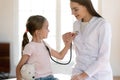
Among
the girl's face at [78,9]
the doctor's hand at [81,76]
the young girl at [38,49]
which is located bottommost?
the doctor's hand at [81,76]

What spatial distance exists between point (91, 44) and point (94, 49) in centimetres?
3

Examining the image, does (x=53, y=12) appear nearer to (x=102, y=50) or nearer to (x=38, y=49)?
(x=38, y=49)

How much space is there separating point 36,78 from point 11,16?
3.84 meters

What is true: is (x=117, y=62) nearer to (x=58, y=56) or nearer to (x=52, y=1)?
(x=52, y=1)

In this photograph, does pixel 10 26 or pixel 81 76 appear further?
pixel 10 26

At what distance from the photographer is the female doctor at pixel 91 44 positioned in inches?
58.4

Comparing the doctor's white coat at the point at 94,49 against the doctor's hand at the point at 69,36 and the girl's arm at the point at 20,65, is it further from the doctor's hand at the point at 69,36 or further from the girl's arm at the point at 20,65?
the girl's arm at the point at 20,65

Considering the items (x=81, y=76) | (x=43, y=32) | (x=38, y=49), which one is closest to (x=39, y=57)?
(x=38, y=49)

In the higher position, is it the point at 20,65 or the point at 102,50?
the point at 102,50

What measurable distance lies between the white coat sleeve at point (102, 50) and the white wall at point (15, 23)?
3.98 m

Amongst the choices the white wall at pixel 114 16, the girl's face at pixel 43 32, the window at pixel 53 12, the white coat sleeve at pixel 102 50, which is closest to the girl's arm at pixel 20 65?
the girl's face at pixel 43 32

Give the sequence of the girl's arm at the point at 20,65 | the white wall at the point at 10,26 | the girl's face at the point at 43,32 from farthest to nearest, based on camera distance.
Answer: the white wall at the point at 10,26 → the girl's face at the point at 43,32 → the girl's arm at the point at 20,65

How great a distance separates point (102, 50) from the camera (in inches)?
58.4

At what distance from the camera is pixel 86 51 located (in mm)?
1543
